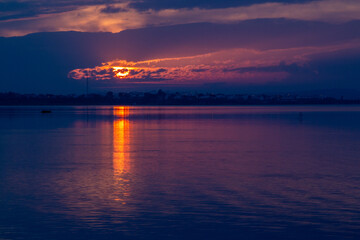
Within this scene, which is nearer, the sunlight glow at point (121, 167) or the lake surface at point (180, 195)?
the lake surface at point (180, 195)

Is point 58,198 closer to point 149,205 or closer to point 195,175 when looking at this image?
point 149,205

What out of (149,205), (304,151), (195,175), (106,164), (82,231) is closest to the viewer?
(82,231)

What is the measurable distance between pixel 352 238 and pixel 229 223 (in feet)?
12.6

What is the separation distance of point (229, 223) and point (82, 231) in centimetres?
472

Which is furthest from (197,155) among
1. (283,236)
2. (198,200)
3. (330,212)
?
(283,236)

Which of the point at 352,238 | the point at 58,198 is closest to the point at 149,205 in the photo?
the point at 58,198

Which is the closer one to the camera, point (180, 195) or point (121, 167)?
point (180, 195)

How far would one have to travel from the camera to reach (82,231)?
15.2 metres

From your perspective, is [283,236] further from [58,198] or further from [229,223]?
[58,198]

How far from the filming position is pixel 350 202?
18891 millimetres

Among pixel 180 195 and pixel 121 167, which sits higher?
pixel 121 167

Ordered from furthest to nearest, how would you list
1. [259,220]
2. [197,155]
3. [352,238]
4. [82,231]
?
[197,155], [259,220], [82,231], [352,238]

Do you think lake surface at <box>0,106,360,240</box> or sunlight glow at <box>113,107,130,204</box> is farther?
sunlight glow at <box>113,107,130,204</box>

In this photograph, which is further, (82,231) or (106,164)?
(106,164)
